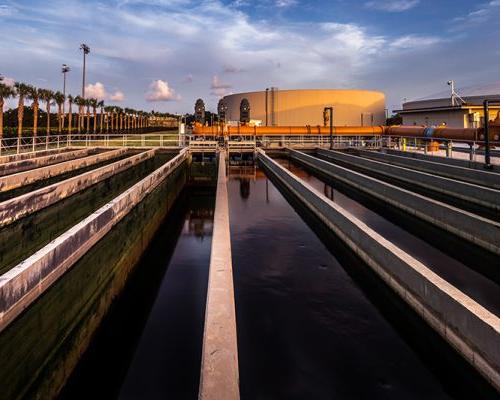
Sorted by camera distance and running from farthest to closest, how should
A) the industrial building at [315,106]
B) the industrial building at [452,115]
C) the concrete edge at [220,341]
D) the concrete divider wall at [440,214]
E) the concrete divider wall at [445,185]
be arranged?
the industrial building at [315,106] → the industrial building at [452,115] → the concrete divider wall at [445,185] → the concrete divider wall at [440,214] → the concrete edge at [220,341]

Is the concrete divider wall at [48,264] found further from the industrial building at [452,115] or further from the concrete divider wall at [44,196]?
the industrial building at [452,115]

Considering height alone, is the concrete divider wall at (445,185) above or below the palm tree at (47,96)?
below

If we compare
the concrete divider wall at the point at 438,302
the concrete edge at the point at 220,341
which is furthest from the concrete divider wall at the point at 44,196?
the concrete divider wall at the point at 438,302

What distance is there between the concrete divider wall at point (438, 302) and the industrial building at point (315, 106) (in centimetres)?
10032

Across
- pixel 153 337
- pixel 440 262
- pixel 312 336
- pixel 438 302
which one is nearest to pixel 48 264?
pixel 153 337

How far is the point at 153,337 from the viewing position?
25.5 ft

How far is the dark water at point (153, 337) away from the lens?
6234 mm

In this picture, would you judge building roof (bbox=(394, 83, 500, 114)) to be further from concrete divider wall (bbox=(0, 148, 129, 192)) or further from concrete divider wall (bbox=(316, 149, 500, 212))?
concrete divider wall (bbox=(0, 148, 129, 192))

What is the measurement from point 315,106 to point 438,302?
10775cm

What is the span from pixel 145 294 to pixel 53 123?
414ft

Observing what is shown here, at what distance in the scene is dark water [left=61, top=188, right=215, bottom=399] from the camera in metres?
6.23

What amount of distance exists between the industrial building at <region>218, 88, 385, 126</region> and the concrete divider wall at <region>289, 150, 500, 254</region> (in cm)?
9079

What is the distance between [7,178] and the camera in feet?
58.7

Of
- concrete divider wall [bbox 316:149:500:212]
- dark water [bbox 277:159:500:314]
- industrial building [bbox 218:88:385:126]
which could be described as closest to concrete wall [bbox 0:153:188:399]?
dark water [bbox 277:159:500:314]
